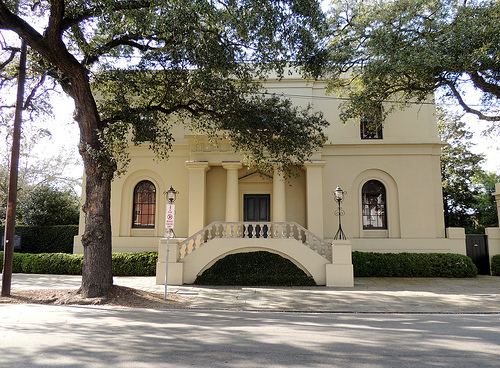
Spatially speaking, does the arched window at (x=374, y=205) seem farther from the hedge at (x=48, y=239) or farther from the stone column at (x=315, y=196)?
the hedge at (x=48, y=239)

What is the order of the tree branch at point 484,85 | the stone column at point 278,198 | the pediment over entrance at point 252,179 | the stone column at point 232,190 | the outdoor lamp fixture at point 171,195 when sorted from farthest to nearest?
the pediment over entrance at point 252,179, the stone column at point 232,190, the stone column at point 278,198, the tree branch at point 484,85, the outdoor lamp fixture at point 171,195

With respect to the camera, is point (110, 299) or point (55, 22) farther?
point (110, 299)

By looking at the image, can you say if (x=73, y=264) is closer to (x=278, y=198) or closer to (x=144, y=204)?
(x=144, y=204)

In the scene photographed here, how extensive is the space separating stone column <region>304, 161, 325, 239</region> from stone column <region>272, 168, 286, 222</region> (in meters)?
1.08

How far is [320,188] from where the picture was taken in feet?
60.0

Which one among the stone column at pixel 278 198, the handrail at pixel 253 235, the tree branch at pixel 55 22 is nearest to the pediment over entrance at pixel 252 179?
the stone column at pixel 278 198

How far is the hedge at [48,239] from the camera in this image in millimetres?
21734

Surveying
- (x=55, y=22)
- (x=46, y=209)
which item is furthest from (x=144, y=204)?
(x=55, y=22)

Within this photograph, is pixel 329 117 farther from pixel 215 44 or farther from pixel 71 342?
pixel 71 342

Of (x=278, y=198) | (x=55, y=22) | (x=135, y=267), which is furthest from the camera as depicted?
(x=278, y=198)

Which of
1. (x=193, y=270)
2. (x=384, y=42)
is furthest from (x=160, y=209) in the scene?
(x=384, y=42)

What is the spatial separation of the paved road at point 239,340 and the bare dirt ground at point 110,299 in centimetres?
114

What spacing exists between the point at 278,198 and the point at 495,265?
1041cm

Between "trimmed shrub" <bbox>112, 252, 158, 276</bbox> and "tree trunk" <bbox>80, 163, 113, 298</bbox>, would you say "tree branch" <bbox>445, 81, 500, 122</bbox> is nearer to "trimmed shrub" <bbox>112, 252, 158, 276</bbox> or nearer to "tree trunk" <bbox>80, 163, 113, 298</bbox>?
"tree trunk" <bbox>80, 163, 113, 298</bbox>
